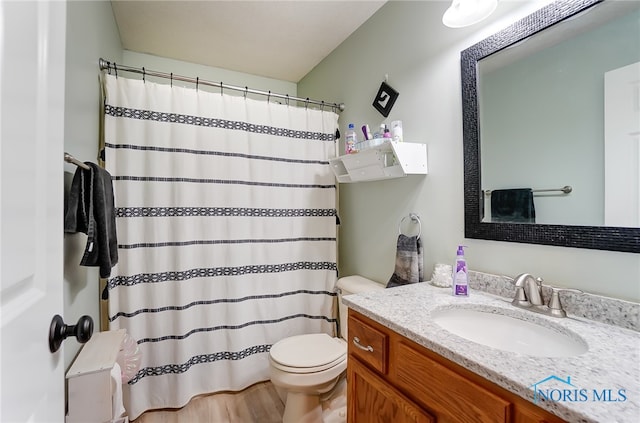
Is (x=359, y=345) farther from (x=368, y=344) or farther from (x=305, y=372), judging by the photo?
(x=305, y=372)

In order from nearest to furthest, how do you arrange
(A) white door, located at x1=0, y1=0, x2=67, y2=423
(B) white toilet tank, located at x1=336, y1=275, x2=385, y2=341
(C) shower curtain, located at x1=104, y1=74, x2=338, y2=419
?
(A) white door, located at x1=0, y1=0, x2=67, y2=423
(C) shower curtain, located at x1=104, y1=74, x2=338, y2=419
(B) white toilet tank, located at x1=336, y1=275, x2=385, y2=341

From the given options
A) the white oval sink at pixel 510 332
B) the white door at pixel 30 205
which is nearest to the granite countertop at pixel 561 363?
the white oval sink at pixel 510 332

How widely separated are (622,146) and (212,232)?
1895 millimetres

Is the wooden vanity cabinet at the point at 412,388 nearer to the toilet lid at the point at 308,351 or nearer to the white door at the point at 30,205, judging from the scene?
the toilet lid at the point at 308,351

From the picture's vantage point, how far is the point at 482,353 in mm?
731

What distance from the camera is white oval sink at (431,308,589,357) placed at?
89 cm

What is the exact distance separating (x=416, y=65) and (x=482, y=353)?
1454mm

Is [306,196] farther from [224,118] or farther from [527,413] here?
[527,413]

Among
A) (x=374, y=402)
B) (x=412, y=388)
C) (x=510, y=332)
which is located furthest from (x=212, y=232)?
(x=510, y=332)

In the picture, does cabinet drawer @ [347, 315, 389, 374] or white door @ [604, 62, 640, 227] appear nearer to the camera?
white door @ [604, 62, 640, 227]

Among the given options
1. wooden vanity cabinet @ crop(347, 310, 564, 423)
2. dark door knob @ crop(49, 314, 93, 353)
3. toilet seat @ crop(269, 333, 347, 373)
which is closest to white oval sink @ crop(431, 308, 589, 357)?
wooden vanity cabinet @ crop(347, 310, 564, 423)

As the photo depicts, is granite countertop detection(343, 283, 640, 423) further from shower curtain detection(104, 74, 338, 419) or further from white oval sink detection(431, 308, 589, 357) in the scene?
shower curtain detection(104, 74, 338, 419)

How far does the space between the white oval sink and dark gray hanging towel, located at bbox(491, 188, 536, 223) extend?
38 centimetres

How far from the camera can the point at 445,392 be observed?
30.6 inches
